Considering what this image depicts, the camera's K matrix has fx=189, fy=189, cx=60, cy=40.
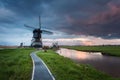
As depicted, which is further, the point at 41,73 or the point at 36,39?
the point at 36,39

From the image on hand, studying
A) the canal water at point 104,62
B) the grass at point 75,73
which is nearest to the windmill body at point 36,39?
the canal water at point 104,62

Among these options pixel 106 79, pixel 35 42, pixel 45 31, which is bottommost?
pixel 106 79

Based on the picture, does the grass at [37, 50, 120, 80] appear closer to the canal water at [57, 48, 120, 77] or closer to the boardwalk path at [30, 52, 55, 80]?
the boardwalk path at [30, 52, 55, 80]

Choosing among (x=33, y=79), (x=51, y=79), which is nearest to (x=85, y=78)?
(x=51, y=79)

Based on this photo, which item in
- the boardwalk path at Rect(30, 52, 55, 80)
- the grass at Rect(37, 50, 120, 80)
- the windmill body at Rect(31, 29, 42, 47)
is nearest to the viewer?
the boardwalk path at Rect(30, 52, 55, 80)

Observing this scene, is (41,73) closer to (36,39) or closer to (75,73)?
(75,73)

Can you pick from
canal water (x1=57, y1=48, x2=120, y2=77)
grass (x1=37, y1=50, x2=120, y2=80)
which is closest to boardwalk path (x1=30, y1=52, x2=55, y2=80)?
grass (x1=37, y1=50, x2=120, y2=80)

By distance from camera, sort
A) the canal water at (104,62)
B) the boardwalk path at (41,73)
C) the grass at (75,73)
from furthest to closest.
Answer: the canal water at (104,62) → the grass at (75,73) → the boardwalk path at (41,73)

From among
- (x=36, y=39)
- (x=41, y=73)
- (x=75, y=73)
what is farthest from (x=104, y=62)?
(x=36, y=39)

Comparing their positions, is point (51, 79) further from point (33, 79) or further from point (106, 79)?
point (106, 79)

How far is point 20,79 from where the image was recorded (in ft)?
79.5

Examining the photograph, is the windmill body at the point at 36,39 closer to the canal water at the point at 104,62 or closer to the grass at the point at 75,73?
the canal water at the point at 104,62

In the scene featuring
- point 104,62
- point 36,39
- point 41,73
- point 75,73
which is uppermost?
point 36,39

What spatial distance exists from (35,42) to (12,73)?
68.8 m
